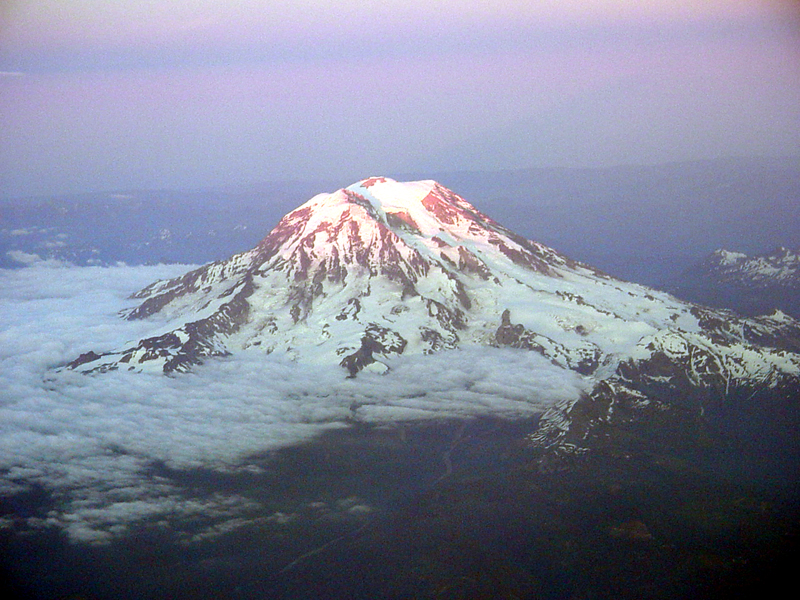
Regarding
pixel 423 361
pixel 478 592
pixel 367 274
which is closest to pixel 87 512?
pixel 478 592

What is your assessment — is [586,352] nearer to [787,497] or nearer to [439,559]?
[787,497]

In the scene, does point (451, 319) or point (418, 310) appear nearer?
point (451, 319)

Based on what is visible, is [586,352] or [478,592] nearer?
[478,592]

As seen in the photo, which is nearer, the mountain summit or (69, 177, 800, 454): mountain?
(69, 177, 800, 454): mountain

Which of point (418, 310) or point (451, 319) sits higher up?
point (418, 310)
